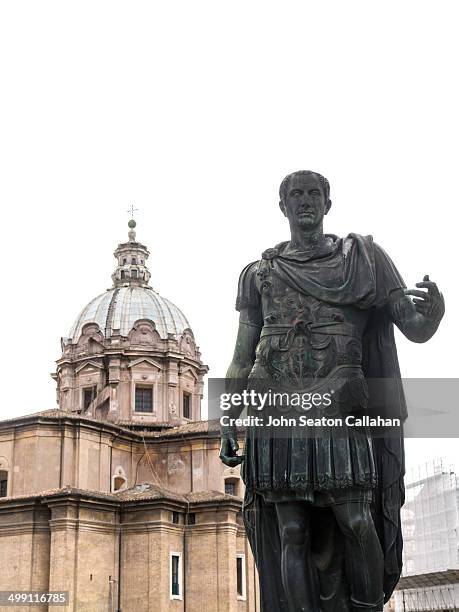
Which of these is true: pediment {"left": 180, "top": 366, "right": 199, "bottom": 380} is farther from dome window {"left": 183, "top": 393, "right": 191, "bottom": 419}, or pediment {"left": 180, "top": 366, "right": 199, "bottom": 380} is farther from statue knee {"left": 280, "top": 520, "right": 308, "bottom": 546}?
statue knee {"left": 280, "top": 520, "right": 308, "bottom": 546}

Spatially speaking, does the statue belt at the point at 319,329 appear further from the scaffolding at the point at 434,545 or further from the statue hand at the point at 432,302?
the scaffolding at the point at 434,545

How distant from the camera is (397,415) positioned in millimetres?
5922

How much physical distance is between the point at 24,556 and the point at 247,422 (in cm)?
3634

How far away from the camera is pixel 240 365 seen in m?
6.19

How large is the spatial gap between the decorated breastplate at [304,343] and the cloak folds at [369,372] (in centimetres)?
11

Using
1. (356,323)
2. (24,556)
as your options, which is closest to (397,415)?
(356,323)

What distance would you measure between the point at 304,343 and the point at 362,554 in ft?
4.53

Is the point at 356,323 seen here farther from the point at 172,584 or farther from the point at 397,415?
the point at 172,584

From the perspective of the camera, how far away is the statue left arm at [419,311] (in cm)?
569

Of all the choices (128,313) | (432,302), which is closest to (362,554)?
(432,302)

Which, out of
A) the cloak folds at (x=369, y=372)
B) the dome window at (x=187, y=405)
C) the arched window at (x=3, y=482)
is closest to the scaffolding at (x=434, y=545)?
the dome window at (x=187, y=405)

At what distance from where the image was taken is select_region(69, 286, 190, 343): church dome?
186ft

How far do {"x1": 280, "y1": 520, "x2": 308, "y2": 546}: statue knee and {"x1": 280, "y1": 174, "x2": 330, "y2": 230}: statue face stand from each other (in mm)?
2027

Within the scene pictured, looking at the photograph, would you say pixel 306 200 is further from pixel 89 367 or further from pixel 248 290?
pixel 89 367
